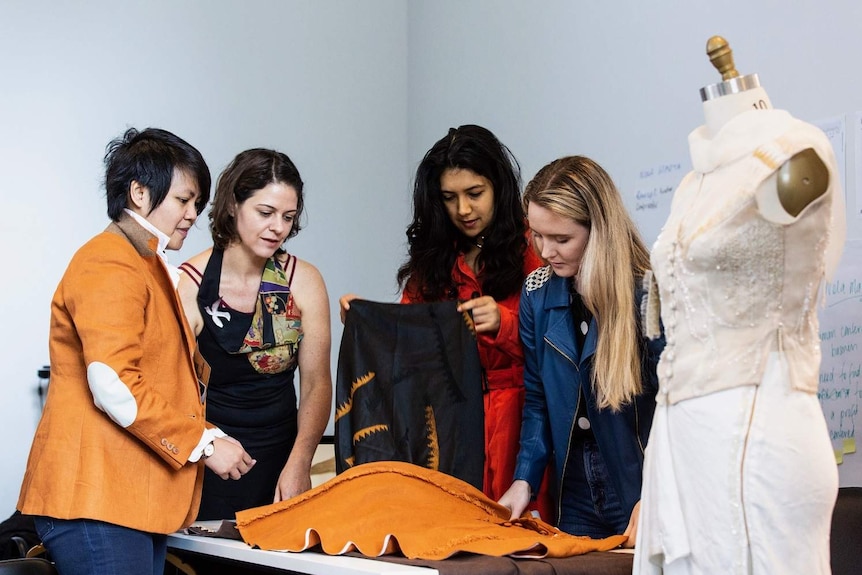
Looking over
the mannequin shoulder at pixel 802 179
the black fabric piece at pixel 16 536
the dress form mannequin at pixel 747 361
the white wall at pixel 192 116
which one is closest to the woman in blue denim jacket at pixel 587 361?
the dress form mannequin at pixel 747 361

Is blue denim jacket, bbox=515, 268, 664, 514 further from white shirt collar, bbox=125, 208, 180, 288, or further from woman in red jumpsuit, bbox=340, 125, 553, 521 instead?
white shirt collar, bbox=125, 208, 180, 288

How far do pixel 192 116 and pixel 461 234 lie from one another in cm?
198

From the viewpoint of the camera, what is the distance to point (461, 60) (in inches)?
189

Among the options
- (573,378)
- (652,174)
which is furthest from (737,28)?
(573,378)

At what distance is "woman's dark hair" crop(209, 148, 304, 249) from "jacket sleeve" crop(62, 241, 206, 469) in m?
0.53

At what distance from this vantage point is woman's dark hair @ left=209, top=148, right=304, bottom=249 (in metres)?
2.74

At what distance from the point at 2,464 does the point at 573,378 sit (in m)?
2.56

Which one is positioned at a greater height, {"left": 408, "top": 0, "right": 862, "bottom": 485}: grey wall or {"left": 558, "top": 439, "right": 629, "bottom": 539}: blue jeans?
{"left": 408, "top": 0, "right": 862, "bottom": 485}: grey wall

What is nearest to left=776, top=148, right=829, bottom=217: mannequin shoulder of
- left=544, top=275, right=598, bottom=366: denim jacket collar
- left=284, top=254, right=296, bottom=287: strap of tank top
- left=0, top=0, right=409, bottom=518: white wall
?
left=544, top=275, right=598, bottom=366: denim jacket collar

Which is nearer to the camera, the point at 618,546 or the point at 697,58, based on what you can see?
the point at 618,546

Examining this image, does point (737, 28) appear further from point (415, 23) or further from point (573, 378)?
point (415, 23)

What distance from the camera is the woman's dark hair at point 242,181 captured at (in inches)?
108

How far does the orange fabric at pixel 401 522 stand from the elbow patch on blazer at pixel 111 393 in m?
0.42

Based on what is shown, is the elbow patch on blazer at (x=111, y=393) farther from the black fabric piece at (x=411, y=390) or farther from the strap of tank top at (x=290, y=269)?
the strap of tank top at (x=290, y=269)
